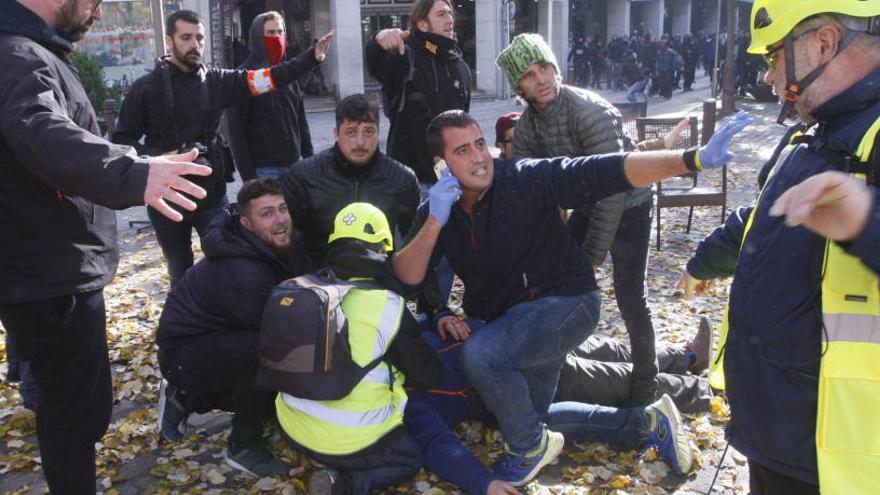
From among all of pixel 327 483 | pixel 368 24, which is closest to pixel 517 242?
pixel 327 483

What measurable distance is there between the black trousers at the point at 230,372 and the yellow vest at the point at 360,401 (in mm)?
449

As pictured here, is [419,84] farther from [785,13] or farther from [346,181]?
[785,13]

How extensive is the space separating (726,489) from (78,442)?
2.70 m

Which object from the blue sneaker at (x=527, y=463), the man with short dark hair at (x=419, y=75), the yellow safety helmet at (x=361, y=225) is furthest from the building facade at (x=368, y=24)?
→ the blue sneaker at (x=527, y=463)

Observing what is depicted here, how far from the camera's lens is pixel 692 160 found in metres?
2.56

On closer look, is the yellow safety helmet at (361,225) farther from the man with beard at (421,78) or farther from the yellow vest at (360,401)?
the man with beard at (421,78)

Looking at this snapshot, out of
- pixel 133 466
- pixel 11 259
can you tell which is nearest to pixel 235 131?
pixel 133 466

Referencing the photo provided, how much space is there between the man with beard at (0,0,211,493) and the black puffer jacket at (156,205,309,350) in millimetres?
774

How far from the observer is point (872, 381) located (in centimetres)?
170

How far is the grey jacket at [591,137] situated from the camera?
3549 millimetres

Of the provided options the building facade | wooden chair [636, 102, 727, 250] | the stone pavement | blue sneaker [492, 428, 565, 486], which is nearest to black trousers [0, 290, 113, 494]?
blue sneaker [492, 428, 565, 486]

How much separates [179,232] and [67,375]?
2227mm

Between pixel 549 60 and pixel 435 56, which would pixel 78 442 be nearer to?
pixel 549 60

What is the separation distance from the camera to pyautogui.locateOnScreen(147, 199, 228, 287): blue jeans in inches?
187
